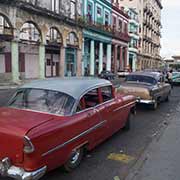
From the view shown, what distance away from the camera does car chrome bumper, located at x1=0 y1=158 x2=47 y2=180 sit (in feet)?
13.2

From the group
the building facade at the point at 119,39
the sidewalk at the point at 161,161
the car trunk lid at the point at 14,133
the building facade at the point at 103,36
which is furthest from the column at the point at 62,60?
the car trunk lid at the point at 14,133

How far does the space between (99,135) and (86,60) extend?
3210cm

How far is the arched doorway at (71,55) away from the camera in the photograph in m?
32.2

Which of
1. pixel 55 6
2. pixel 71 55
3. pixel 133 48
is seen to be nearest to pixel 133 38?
pixel 133 48

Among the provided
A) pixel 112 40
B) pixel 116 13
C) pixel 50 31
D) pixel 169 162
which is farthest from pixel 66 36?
pixel 169 162

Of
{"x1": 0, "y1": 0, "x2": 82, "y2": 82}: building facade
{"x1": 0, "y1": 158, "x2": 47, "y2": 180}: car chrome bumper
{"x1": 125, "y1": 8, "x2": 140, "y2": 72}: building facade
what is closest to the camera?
{"x1": 0, "y1": 158, "x2": 47, "y2": 180}: car chrome bumper

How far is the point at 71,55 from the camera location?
34281 mm

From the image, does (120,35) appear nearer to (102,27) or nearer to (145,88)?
(102,27)

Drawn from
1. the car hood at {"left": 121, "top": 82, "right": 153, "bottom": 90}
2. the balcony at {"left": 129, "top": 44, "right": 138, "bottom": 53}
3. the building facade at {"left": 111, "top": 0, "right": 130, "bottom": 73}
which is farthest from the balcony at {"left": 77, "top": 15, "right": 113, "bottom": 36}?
the car hood at {"left": 121, "top": 82, "right": 153, "bottom": 90}

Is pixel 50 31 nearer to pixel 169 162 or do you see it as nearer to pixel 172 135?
pixel 172 135

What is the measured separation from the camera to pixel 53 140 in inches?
175

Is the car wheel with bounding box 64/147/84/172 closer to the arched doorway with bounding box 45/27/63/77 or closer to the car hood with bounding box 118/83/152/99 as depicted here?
the car hood with bounding box 118/83/152/99

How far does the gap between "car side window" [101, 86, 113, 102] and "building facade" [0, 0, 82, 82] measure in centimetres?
1684

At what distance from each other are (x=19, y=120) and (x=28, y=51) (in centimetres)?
2769
